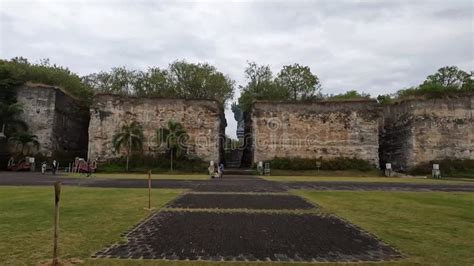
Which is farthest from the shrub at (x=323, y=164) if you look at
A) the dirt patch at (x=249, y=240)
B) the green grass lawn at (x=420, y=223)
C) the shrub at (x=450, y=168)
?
the dirt patch at (x=249, y=240)

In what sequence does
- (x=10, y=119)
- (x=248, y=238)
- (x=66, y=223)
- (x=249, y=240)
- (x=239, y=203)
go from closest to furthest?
(x=249, y=240) → (x=248, y=238) → (x=66, y=223) → (x=239, y=203) → (x=10, y=119)

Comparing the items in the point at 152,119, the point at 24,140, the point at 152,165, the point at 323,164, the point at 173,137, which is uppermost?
the point at 152,119

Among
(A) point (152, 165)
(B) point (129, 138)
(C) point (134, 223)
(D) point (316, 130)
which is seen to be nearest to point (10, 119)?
(B) point (129, 138)

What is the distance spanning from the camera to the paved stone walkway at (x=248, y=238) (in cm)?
549

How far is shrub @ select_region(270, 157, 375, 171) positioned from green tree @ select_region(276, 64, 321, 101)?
38.7ft

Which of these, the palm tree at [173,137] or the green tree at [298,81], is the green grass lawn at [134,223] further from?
the green tree at [298,81]

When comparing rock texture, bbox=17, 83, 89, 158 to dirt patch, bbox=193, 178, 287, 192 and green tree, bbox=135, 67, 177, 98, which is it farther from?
dirt patch, bbox=193, 178, 287, 192

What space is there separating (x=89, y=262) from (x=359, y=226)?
17.2 feet

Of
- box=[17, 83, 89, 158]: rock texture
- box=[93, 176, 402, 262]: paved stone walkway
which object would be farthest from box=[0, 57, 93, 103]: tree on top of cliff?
box=[93, 176, 402, 262]: paved stone walkway

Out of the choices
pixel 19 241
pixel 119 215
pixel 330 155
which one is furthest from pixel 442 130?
pixel 19 241

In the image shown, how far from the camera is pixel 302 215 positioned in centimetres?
936

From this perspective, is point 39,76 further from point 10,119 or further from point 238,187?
point 238,187

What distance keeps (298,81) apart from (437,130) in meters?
16.4

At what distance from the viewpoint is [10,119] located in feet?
116
